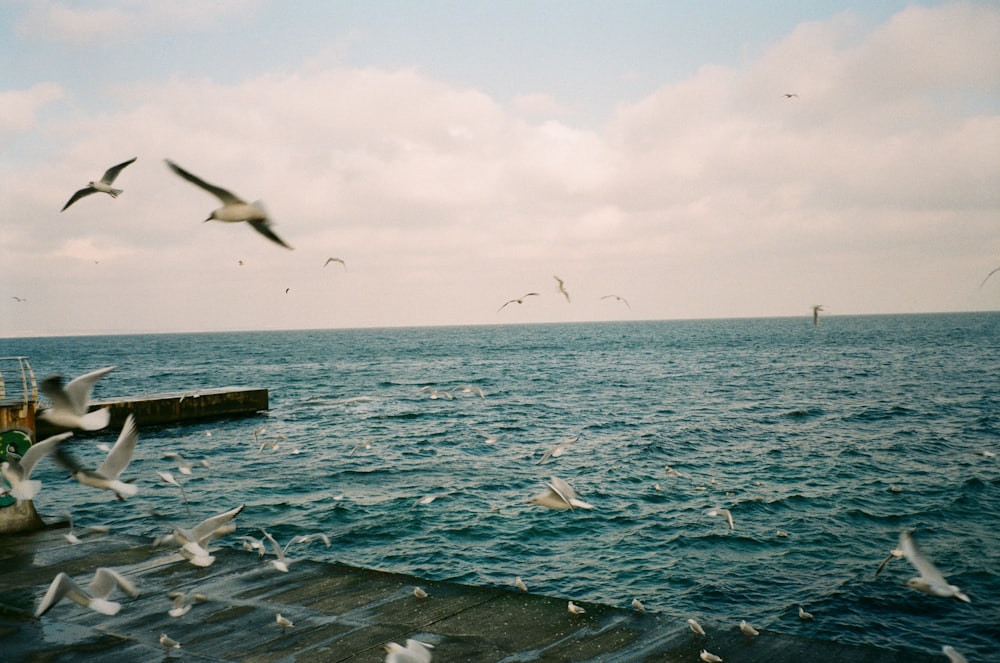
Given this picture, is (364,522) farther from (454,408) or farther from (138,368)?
(138,368)

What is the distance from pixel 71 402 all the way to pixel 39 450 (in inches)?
42.3

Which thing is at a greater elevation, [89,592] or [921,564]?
[921,564]

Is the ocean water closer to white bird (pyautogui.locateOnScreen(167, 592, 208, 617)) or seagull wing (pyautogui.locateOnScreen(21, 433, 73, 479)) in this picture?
white bird (pyautogui.locateOnScreen(167, 592, 208, 617))

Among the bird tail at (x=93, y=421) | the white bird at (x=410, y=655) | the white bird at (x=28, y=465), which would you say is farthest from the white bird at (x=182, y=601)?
the white bird at (x=410, y=655)

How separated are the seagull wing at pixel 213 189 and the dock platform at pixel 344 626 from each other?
15.6 feet

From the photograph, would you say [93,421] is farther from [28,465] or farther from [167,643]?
[167,643]

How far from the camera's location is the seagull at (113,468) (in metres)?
6.78

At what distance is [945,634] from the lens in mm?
10891

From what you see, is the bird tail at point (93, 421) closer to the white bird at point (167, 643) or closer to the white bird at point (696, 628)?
the white bird at point (167, 643)

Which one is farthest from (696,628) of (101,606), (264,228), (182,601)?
(182,601)

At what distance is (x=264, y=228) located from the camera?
478 cm

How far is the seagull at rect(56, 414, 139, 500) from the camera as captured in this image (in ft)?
22.2

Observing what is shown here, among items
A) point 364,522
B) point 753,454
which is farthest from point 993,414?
point 364,522

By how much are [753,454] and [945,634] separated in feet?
49.9
